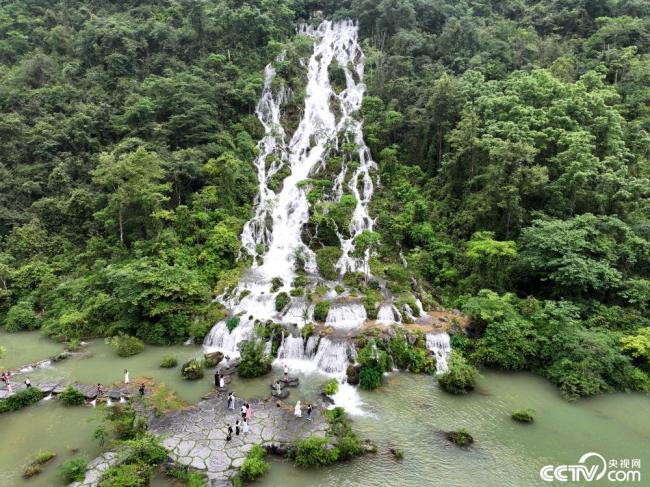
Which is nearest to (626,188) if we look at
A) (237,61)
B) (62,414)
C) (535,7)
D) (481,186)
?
(481,186)

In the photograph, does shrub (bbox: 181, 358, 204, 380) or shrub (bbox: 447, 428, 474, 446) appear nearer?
shrub (bbox: 447, 428, 474, 446)

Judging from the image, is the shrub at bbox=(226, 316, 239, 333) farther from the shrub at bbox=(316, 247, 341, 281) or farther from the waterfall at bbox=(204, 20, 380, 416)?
the shrub at bbox=(316, 247, 341, 281)

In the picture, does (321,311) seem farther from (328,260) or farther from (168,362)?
(168,362)

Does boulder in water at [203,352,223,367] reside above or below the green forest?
below

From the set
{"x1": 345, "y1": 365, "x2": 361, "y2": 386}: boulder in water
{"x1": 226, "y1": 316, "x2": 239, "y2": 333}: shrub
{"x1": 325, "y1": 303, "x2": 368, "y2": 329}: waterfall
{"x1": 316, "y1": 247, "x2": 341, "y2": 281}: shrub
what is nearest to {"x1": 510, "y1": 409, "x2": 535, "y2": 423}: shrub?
{"x1": 345, "y1": 365, "x2": 361, "y2": 386}: boulder in water

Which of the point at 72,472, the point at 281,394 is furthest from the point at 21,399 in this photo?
the point at 281,394

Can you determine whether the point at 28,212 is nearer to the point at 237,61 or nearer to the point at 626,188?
the point at 237,61
